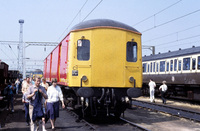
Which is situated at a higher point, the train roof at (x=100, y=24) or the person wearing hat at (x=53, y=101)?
the train roof at (x=100, y=24)

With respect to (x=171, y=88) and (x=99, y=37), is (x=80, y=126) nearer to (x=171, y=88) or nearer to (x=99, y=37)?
(x=99, y=37)

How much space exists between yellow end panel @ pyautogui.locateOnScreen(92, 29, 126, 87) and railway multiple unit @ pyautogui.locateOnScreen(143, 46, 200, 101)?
A: 916cm

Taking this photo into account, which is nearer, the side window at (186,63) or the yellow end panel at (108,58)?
the yellow end panel at (108,58)

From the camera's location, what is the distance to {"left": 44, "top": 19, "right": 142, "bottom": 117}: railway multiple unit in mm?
9953

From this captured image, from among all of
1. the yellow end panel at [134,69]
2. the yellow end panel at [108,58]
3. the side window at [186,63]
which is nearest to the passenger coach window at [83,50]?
the yellow end panel at [108,58]

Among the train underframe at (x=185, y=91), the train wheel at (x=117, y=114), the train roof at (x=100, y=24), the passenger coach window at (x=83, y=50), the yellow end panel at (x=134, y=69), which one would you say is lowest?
the train wheel at (x=117, y=114)

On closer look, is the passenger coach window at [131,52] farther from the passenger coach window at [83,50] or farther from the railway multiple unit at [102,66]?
the passenger coach window at [83,50]

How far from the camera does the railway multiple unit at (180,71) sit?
720 inches

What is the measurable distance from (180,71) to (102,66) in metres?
11.5

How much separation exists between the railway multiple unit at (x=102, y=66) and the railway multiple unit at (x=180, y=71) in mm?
8926

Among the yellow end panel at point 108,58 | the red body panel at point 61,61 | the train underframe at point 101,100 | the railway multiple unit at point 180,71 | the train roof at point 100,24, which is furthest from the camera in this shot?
the railway multiple unit at point 180,71

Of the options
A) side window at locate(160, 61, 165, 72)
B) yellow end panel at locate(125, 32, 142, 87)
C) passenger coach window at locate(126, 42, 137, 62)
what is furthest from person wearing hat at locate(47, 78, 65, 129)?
side window at locate(160, 61, 165, 72)

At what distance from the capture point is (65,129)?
31.1 feet

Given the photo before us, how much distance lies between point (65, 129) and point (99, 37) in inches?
135
